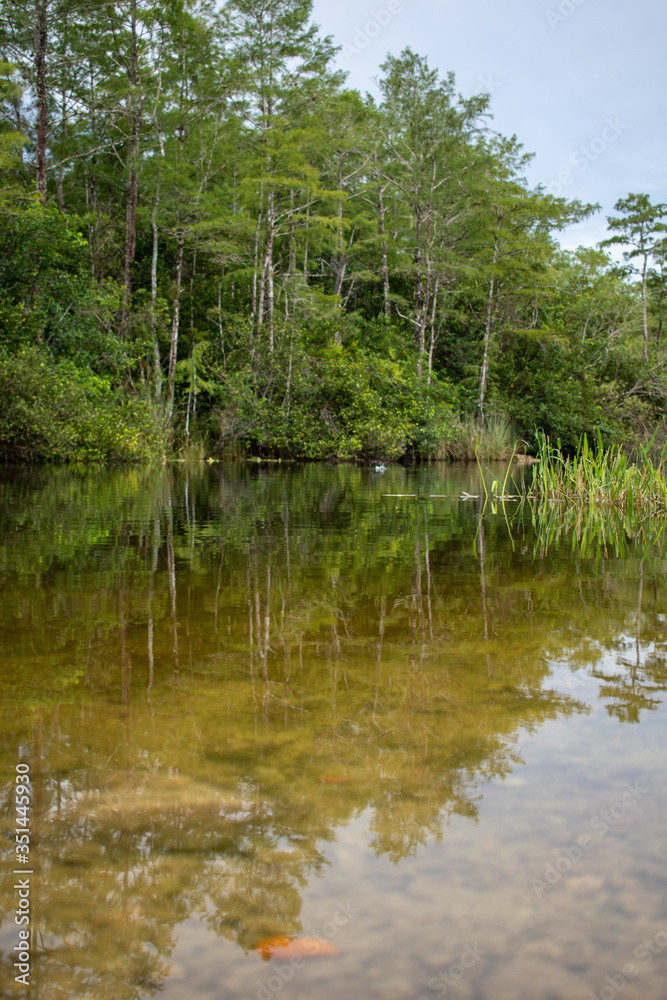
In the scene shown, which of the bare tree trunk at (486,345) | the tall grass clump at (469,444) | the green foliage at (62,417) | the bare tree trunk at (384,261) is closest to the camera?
the green foliage at (62,417)

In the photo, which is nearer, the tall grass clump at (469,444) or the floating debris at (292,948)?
the floating debris at (292,948)

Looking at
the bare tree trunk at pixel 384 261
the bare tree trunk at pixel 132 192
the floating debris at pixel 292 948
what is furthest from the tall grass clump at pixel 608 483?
the bare tree trunk at pixel 384 261

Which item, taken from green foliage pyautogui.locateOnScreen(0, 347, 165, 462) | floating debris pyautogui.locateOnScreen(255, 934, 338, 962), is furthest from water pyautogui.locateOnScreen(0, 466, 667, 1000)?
green foliage pyautogui.locateOnScreen(0, 347, 165, 462)

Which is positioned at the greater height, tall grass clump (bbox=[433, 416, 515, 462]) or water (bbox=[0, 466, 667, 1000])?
tall grass clump (bbox=[433, 416, 515, 462])

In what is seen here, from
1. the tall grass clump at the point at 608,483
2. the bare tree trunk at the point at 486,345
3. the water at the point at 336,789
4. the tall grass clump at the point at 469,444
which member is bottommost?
the water at the point at 336,789

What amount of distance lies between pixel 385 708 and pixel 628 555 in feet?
10.7

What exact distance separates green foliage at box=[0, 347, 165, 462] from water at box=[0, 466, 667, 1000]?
10.1 metres

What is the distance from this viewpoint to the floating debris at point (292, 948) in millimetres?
1069

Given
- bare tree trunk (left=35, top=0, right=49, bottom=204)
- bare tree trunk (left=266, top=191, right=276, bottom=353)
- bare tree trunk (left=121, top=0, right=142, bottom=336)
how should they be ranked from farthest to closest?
bare tree trunk (left=266, top=191, right=276, bottom=353) < bare tree trunk (left=121, top=0, right=142, bottom=336) < bare tree trunk (left=35, top=0, right=49, bottom=204)

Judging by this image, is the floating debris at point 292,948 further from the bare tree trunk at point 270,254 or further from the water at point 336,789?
the bare tree trunk at point 270,254

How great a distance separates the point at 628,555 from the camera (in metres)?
4.75

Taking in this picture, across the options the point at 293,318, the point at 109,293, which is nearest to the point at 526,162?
the point at 293,318

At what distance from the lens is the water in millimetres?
1058

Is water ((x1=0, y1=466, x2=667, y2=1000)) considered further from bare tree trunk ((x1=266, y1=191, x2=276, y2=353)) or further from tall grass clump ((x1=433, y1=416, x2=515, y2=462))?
tall grass clump ((x1=433, y1=416, x2=515, y2=462))
